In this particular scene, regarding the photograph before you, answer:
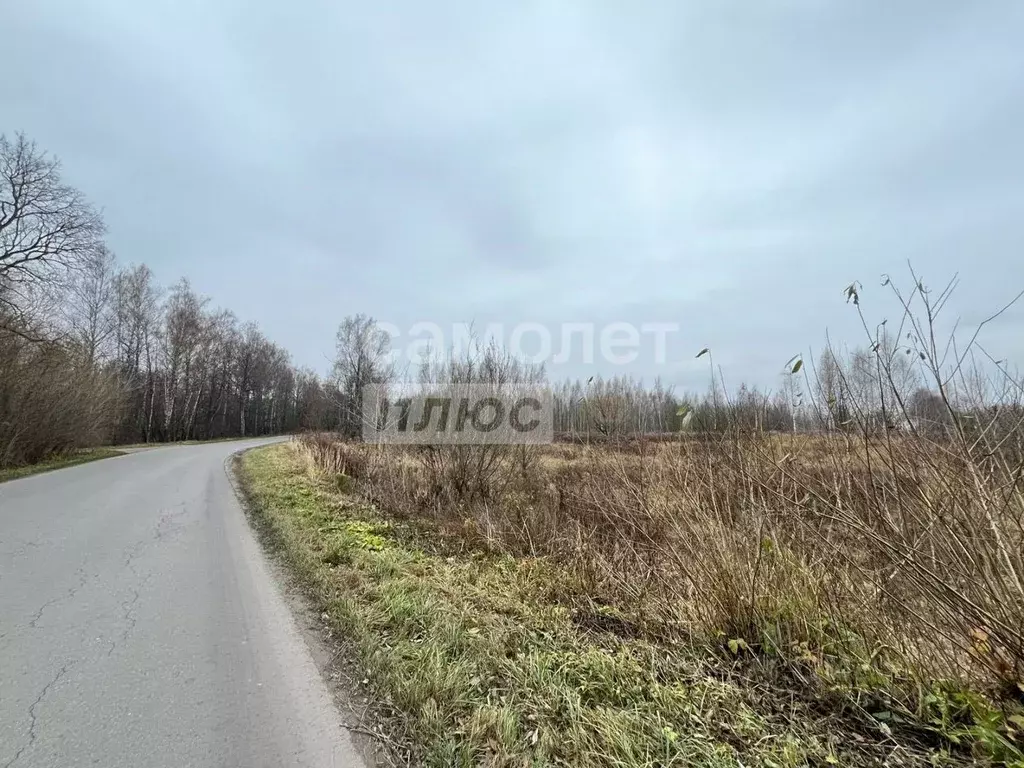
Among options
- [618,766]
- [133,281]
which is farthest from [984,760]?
[133,281]

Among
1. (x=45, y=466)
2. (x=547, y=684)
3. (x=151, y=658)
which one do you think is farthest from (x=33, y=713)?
(x=45, y=466)

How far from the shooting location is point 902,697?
2443 millimetres

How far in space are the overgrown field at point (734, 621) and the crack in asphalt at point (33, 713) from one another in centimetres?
171

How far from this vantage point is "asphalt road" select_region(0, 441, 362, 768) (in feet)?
7.84

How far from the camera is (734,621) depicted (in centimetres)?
339

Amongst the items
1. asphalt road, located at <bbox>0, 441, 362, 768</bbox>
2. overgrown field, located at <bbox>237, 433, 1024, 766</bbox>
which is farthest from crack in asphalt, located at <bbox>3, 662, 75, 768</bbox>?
overgrown field, located at <bbox>237, 433, 1024, 766</bbox>

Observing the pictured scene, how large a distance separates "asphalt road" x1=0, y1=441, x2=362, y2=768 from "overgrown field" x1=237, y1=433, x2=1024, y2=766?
53 cm

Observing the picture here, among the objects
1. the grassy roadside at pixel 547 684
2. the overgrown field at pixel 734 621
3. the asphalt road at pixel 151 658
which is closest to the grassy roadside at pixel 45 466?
the asphalt road at pixel 151 658

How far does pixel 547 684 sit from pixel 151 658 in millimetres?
2798

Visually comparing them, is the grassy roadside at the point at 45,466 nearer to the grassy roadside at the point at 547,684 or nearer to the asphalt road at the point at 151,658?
the asphalt road at the point at 151,658

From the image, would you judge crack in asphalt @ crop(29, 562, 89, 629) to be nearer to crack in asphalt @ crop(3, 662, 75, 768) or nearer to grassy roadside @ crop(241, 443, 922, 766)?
crack in asphalt @ crop(3, 662, 75, 768)

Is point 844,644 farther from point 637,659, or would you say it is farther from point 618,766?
point 618,766

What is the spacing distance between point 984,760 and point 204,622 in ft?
16.5

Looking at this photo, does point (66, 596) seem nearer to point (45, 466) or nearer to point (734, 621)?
point (734, 621)
